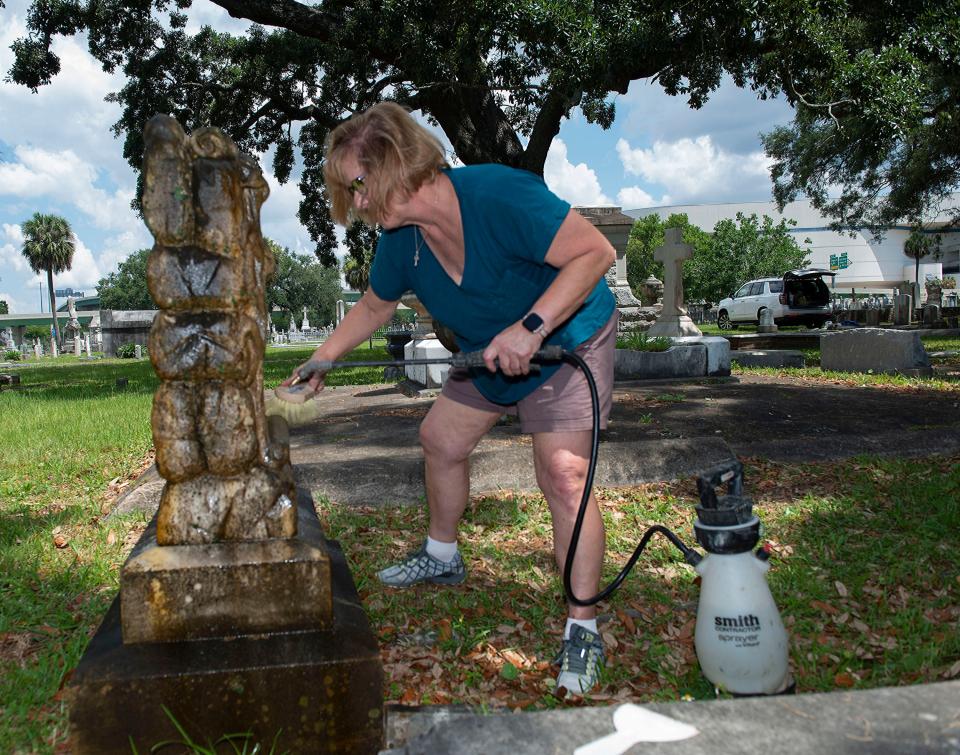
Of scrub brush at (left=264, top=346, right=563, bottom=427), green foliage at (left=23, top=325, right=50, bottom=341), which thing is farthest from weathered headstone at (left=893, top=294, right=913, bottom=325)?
green foliage at (left=23, top=325, right=50, bottom=341)

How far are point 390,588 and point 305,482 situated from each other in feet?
4.94

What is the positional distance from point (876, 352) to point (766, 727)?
10.5m

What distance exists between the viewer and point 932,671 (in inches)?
96.7

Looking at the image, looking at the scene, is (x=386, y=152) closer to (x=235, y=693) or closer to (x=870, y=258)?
(x=235, y=693)

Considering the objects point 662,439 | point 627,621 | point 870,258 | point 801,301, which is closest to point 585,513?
point 627,621

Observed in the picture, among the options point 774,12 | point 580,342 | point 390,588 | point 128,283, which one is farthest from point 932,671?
point 128,283

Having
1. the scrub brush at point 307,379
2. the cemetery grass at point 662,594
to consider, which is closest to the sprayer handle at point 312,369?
the scrub brush at point 307,379

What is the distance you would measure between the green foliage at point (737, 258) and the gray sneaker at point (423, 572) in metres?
46.9

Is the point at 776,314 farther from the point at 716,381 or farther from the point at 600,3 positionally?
the point at 600,3

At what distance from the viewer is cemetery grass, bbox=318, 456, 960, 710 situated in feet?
8.30

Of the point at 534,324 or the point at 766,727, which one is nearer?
the point at 766,727

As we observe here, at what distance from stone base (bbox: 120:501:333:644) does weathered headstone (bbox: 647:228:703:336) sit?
10.2 meters

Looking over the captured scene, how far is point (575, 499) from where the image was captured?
2506 millimetres

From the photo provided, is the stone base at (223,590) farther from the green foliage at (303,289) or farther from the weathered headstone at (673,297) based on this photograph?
the green foliage at (303,289)
